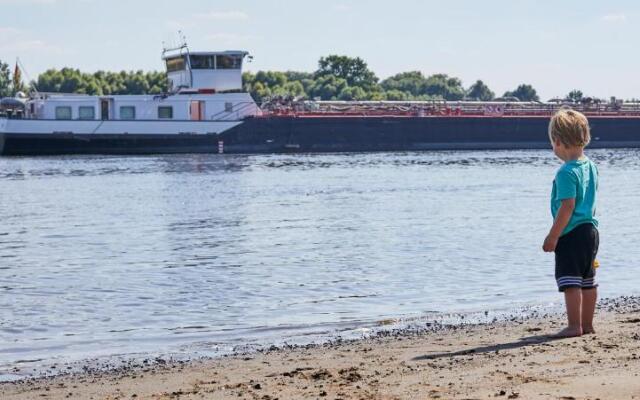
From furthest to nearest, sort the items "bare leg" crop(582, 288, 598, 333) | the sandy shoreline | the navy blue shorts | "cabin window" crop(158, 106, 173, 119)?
"cabin window" crop(158, 106, 173, 119), "bare leg" crop(582, 288, 598, 333), the navy blue shorts, the sandy shoreline

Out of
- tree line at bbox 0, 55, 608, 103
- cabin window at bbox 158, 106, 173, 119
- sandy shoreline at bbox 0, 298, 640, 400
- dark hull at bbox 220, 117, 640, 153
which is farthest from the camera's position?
tree line at bbox 0, 55, 608, 103

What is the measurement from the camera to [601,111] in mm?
80812

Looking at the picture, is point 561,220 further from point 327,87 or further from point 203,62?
point 327,87

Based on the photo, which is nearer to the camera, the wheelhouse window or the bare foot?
the bare foot

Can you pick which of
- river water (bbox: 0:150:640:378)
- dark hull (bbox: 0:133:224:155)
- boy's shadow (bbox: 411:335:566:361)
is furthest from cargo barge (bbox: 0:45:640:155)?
boy's shadow (bbox: 411:335:566:361)

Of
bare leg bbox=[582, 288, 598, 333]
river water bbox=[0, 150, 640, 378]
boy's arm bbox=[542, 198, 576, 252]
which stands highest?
boy's arm bbox=[542, 198, 576, 252]

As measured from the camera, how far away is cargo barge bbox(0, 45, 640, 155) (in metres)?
62.9

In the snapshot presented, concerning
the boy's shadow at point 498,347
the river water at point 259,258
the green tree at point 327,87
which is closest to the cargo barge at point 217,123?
the river water at point 259,258

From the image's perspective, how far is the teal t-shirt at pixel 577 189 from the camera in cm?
856

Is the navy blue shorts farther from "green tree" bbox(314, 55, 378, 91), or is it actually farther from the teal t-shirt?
"green tree" bbox(314, 55, 378, 91)

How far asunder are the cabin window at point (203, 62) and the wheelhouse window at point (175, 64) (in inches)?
43.3

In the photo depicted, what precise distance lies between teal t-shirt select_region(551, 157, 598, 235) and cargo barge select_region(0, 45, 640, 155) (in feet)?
182

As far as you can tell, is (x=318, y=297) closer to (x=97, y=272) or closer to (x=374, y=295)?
(x=374, y=295)

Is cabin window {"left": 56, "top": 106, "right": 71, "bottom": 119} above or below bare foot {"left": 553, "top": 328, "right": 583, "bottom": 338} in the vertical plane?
above
